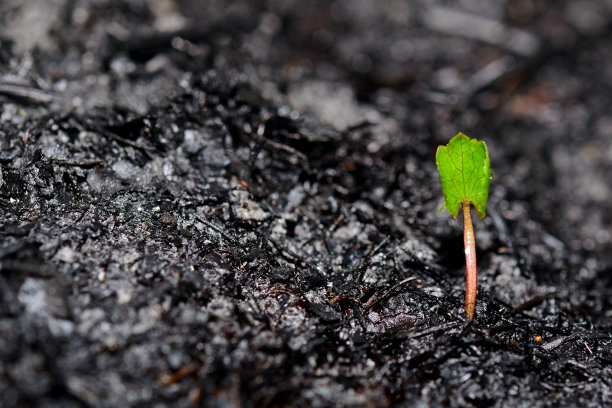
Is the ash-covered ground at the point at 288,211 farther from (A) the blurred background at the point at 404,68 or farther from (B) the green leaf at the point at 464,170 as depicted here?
(B) the green leaf at the point at 464,170

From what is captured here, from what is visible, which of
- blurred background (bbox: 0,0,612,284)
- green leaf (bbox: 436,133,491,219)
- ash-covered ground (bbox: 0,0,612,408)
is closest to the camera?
ash-covered ground (bbox: 0,0,612,408)

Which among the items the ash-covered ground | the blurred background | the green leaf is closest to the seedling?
the green leaf

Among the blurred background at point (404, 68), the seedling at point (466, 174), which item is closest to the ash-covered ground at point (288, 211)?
the blurred background at point (404, 68)

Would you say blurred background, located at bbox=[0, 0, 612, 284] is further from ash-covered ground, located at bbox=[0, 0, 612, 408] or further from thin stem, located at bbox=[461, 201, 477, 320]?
thin stem, located at bbox=[461, 201, 477, 320]

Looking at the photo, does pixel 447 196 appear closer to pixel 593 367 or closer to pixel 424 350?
pixel 424 350

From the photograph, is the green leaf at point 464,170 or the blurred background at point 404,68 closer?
the green leaf at point 464,170

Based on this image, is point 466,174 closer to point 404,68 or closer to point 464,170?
point 464,170

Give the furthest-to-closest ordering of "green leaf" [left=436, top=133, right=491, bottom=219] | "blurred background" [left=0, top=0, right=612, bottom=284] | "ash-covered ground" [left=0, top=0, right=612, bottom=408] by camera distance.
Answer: "blurred background" [left=0, top=0, right=612, bottom=284]
"green leaf" [left=436, top=133, right=491, bottom=219]
"ash-covered ground" [left=0, top=0, right=612, bottom=408]

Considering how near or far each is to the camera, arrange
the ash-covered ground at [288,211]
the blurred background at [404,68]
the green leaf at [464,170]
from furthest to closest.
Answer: the blurred background at [404,68] → the green leaf at [464,170] → the ash-covered ground at [288,211]
